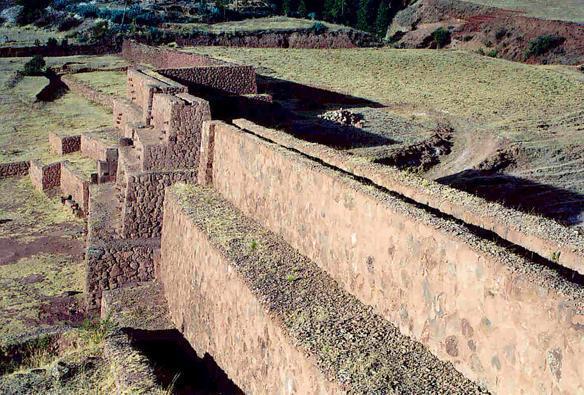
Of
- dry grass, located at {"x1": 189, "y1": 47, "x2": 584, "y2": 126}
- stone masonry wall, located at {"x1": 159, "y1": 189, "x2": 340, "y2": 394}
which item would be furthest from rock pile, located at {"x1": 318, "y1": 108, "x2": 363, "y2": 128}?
stone masonry wall, located at {"x1": 159, "y1": 189, "x2": 340, "y2": 394}

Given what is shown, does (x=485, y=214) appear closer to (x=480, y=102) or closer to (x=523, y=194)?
(x=523, y=194)

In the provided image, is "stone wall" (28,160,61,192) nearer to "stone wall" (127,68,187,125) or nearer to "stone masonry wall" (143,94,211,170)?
"stone wall" (127,68,187,125)

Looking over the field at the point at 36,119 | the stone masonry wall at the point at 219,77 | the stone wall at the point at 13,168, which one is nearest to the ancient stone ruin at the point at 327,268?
the stone masonry wall at the point at 219,77

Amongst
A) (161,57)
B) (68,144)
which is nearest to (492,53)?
(161,57)

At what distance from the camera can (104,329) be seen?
Answer: 27.8 ft

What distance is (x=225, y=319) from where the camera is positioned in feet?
24.3

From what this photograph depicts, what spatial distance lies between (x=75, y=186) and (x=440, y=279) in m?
11.3

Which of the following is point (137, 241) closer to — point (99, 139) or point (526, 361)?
point (99, 139)

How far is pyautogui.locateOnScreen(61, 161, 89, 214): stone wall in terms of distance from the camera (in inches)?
567

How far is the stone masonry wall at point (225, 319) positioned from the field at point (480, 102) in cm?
567

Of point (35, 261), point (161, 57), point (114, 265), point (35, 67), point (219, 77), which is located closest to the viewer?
point (114, 265)

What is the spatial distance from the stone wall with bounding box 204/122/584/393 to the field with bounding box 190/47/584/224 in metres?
5.29

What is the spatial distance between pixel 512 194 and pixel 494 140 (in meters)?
4.50

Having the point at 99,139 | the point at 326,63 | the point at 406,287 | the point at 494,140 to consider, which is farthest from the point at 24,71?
the point at 406,287
